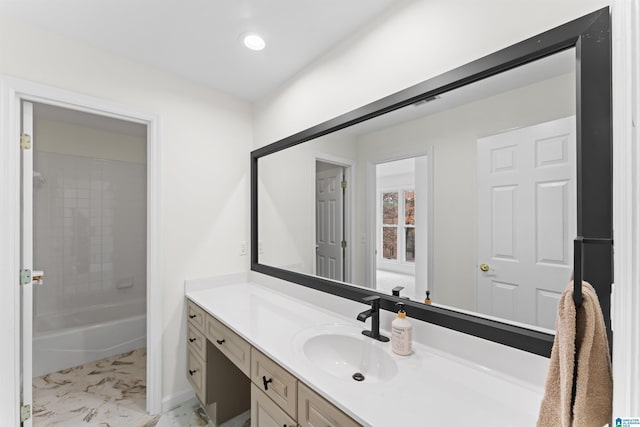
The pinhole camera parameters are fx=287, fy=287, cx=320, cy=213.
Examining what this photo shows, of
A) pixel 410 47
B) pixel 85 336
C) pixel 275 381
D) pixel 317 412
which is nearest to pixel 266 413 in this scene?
pixel 275 381

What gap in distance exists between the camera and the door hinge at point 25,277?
1556mm

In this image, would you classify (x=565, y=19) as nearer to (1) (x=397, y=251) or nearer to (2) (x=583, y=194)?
(2) (x=583, y=194)

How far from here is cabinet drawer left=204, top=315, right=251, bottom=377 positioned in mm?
1342

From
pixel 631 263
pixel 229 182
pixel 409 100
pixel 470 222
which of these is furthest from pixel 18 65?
pixel 631 263

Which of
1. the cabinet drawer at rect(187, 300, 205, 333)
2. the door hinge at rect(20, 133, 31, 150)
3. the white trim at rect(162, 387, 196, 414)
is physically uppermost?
the door hinge at rect(20, 133, 31, 150)

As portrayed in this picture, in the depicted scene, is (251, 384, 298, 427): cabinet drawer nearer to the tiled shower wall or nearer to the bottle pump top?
the bottle pump top

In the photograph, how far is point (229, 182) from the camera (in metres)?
2.28

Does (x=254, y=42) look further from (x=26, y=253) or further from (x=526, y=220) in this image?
(x=26, y=253)

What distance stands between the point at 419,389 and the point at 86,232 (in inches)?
134

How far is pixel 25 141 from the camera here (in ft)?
5.13

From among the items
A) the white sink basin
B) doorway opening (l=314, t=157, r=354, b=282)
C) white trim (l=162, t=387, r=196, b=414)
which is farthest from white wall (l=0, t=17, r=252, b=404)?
the white sink basin

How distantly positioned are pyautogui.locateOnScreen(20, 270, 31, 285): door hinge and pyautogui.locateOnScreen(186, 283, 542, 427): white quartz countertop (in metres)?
1.23

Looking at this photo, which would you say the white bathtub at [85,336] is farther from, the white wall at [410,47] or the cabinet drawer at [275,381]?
the white wall at [410,47]

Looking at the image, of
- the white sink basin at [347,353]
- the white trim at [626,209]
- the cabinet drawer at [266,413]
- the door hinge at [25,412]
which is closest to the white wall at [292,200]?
the white sink basin at [347,353]
